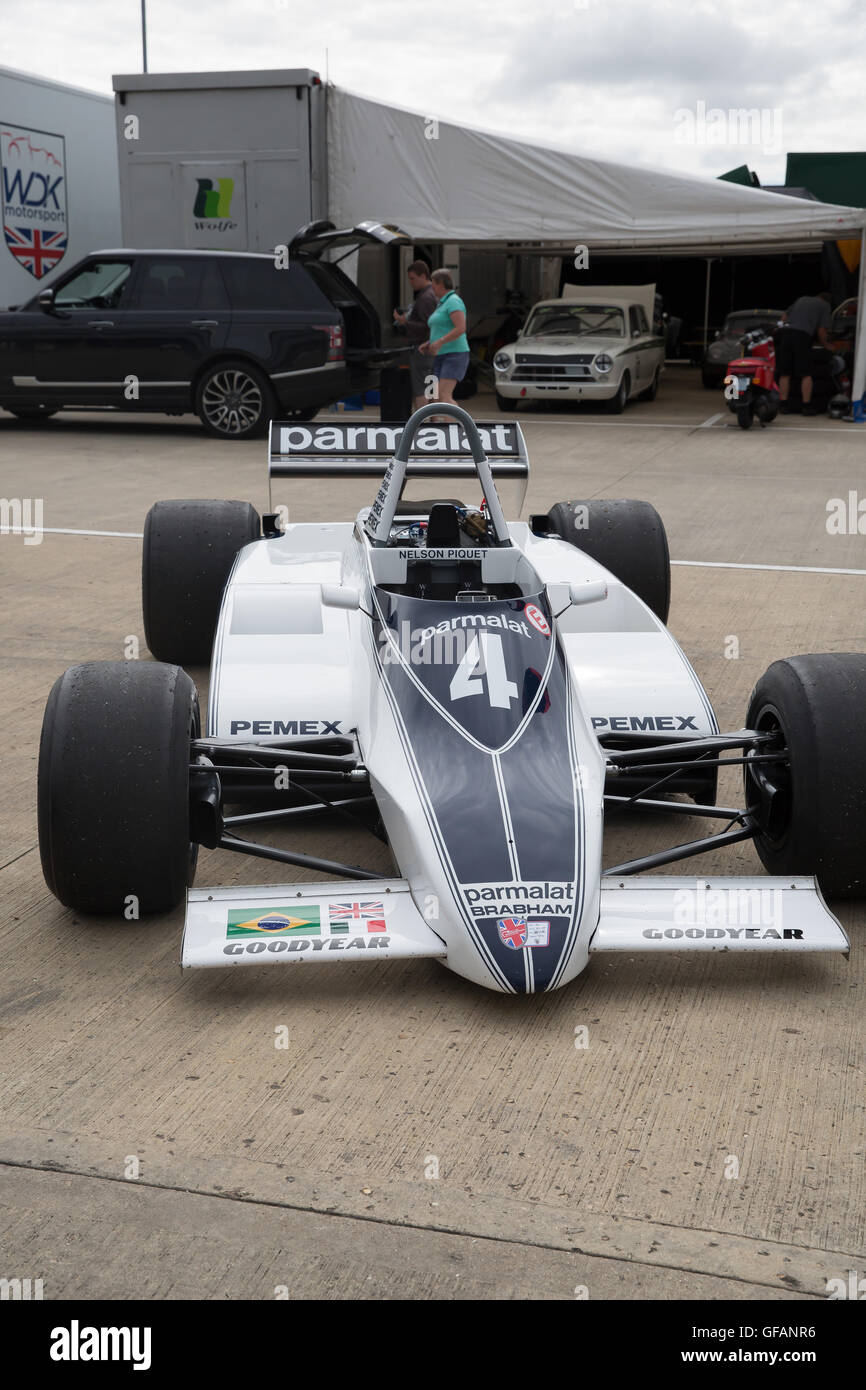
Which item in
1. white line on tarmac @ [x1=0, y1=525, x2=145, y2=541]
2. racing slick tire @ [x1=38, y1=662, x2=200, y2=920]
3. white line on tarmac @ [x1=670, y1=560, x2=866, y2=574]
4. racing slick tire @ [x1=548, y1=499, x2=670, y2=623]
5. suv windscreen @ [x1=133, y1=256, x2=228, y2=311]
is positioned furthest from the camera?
suv windscreen @ [x1=133, y1=256, x2=228, y2=311]

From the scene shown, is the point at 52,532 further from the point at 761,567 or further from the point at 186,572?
the point at 761,567

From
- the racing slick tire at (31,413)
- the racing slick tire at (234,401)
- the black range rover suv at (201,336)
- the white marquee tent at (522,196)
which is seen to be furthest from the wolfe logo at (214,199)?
the racing slick tire at (234,401)

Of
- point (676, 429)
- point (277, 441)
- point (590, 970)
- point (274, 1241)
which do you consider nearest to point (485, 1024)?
point (590, 970)

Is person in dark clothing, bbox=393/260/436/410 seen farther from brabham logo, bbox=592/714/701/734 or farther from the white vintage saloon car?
brabham logo, bbox=592/714/701/734

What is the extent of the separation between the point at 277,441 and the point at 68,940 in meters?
3.39

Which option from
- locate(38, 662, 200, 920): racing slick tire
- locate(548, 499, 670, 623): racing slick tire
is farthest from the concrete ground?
locate(548, 499, 670, 623): racing slick tire

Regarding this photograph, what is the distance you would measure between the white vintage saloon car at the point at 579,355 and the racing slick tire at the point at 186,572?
12.1 metres

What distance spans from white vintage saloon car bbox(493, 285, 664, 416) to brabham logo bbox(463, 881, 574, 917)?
1510cm

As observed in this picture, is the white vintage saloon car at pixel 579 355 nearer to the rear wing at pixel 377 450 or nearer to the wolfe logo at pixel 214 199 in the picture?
the wolfe logo at pixel 214 199

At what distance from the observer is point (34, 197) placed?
19.5 meters

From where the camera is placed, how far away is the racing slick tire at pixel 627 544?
22.1 ft

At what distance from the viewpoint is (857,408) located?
58.9ft

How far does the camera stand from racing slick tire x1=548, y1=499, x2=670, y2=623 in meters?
6.74
